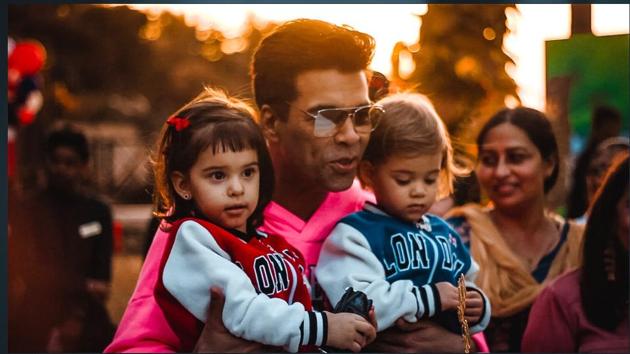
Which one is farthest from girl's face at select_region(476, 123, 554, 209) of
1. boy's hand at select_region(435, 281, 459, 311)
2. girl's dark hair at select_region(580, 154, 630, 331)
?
boy's hand at select_region(435, 281, 459, 311)

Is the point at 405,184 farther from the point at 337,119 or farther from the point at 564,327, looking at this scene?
the point at 564,327

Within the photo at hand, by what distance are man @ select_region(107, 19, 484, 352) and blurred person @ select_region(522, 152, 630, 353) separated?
0.67m

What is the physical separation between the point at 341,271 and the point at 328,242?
0.36ft

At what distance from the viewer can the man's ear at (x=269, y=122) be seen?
3.09 metres

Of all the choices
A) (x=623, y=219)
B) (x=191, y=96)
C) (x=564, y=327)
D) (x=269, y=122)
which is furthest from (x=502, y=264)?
(x=191, y=96)

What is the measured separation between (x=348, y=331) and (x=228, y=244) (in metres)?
0.44

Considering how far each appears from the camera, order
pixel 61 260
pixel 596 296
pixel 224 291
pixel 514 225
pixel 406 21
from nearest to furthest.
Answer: pixel 224 291
pixel 406 21
pixel 596 296
pixel 514 225
pixel 61 260

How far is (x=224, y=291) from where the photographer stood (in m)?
2.79

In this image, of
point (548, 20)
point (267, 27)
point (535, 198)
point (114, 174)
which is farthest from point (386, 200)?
point (114, 174)

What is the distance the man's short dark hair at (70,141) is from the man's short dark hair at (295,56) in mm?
1469

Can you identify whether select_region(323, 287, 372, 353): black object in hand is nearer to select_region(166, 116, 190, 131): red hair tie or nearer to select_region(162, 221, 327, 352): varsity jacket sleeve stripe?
select_region(162, 221, 327, 352): varsity jacket sleeve stripe

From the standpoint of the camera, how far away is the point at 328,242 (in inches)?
123

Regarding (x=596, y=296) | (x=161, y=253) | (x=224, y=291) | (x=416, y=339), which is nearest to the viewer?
(x=224, y=291)

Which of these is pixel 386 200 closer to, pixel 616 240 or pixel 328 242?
pixel 328 242
